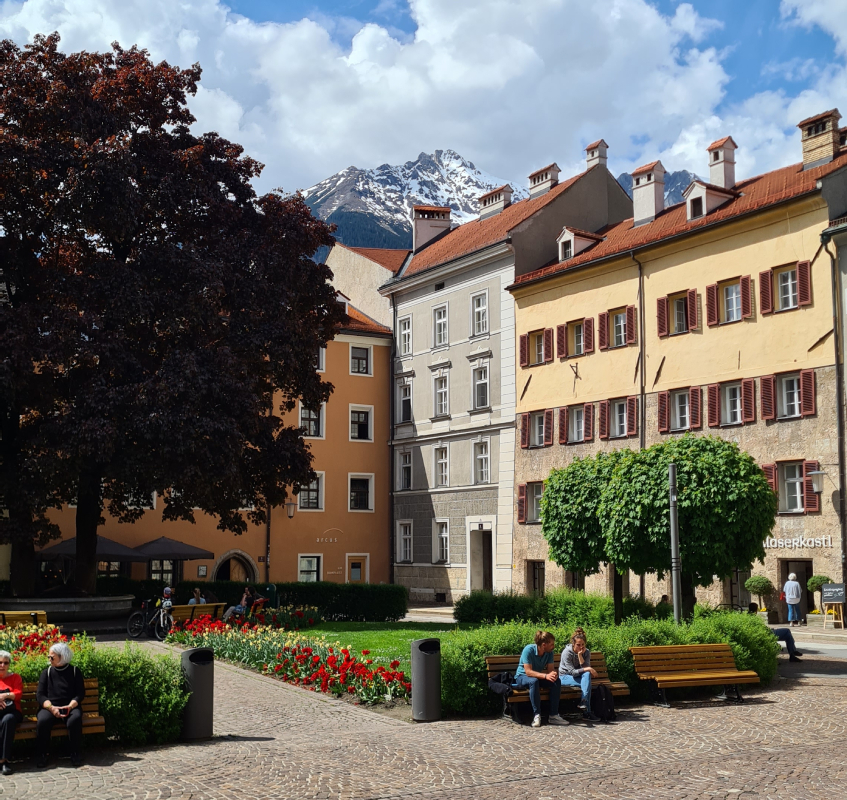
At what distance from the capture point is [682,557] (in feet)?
67.4

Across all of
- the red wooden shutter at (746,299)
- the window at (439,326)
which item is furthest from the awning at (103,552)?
the red wooden shutter at (746,299)

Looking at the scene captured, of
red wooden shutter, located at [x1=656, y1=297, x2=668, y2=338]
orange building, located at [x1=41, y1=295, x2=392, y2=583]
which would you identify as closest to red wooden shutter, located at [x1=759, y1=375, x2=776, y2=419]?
red wooden shutter, located at [x1=656, y1=297, x2=668, y2=338]

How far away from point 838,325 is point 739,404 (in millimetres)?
4282

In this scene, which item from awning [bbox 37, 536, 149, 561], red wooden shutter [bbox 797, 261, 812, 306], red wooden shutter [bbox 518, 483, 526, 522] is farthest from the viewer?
red wooden shutter [bbox 518, 483, 526, 522]

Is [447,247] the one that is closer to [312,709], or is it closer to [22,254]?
[22,254]

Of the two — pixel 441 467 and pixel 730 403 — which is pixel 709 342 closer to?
pixel 730 403

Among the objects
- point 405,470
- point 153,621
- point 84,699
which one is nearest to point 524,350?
point 405,470

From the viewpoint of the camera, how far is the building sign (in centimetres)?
3165

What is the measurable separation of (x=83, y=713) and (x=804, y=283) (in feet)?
88.2

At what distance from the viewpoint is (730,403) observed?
1388 inches

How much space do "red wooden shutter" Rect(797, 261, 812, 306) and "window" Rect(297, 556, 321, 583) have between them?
80.5 ft

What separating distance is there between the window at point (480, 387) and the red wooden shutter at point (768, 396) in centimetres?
1431

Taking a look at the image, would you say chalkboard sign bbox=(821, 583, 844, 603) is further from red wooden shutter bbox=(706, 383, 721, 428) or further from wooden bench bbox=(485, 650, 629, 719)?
wooden bench bbox=(485, 650, 629, 719)

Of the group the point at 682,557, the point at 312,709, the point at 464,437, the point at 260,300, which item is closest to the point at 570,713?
the point at 312,709
